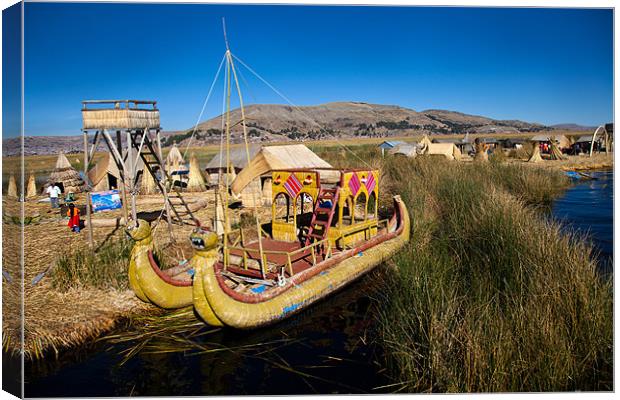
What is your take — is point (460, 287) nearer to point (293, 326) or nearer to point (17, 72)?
point (293, 326)

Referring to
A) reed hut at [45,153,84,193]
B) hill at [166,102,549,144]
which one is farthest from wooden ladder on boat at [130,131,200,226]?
hill at [166,102,549,144]

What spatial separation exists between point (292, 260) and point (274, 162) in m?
6.42

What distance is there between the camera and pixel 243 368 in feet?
20.7

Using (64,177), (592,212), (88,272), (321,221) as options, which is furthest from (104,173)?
(592,212)

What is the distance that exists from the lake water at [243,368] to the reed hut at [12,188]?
254 centimetres

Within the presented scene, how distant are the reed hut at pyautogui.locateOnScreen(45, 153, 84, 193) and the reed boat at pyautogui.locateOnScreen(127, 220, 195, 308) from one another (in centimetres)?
1555

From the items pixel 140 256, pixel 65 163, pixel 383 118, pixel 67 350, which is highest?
pixel 383 118

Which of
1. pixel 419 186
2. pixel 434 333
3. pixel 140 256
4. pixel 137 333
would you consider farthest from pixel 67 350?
pixel 419 186

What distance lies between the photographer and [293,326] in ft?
25.1

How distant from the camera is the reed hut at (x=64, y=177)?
66.8 feet

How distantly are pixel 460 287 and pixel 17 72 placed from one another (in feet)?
20.6

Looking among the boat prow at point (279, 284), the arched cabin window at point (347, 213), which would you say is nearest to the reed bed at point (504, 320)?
the boat prow at point (279, 284)

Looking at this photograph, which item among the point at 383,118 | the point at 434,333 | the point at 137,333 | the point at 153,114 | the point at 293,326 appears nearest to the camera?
the point at 434,333

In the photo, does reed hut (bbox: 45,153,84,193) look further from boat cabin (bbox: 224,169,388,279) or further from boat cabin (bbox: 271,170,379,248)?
boat cabin (bbox: 271,170,379,248)
